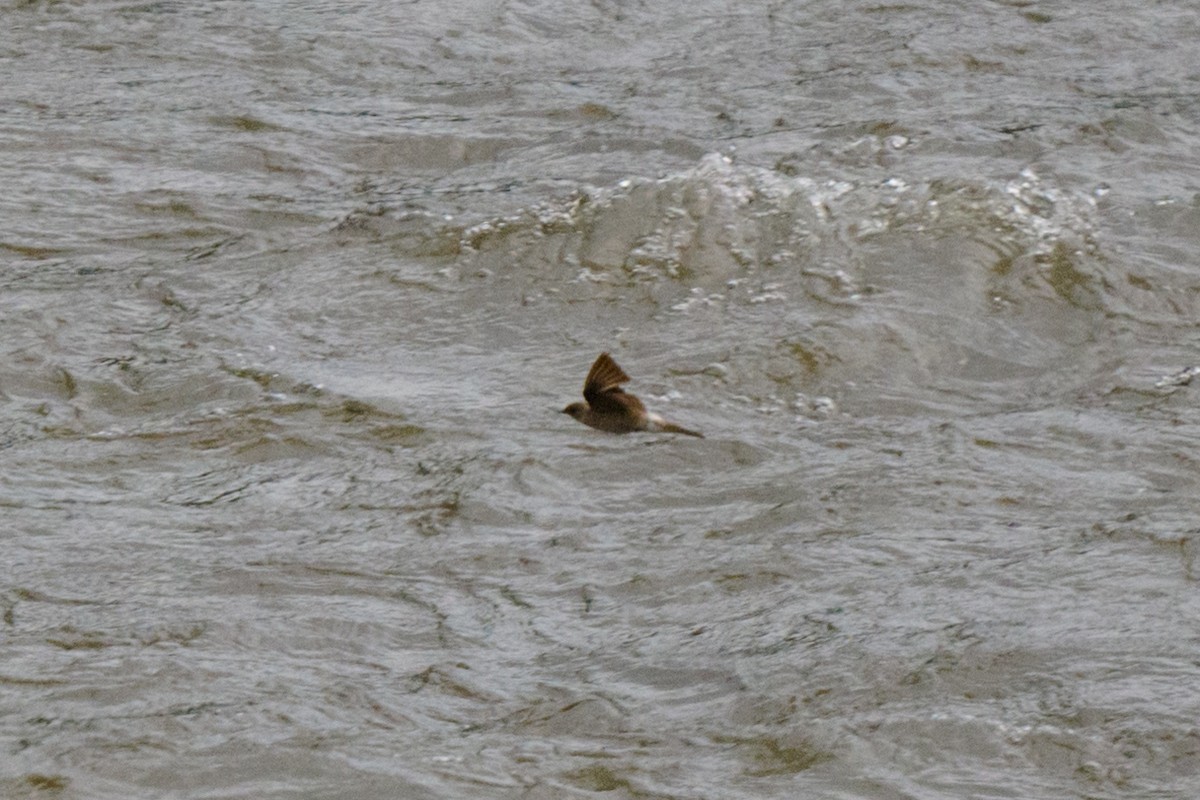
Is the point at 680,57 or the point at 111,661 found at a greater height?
the point at 680,57

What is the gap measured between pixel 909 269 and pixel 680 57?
2.59m

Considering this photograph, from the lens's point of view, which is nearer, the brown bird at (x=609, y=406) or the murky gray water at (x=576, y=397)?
the murky gray water at (x=576, y=397)

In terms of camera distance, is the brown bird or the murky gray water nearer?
the murky gray water

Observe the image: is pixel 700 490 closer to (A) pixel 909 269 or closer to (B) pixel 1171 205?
(A) pixel 909 269

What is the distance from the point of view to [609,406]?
6.17m

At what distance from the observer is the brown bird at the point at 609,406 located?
20.1 ft

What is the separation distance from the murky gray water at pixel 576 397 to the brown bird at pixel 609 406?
0.22 metres

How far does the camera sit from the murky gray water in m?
4.95

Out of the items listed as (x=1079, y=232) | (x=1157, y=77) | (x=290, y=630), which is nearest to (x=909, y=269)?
(x=1079, y=232)

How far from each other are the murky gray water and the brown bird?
22cm

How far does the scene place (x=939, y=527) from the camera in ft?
19.7

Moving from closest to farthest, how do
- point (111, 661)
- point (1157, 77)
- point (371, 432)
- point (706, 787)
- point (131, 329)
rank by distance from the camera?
point (706, 787)
point (111, 661)
point (371, 432)
point (131, 329)
point (1157, 77)

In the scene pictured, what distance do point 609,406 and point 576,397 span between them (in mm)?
707

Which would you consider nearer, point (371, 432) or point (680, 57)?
point (371, 432)
